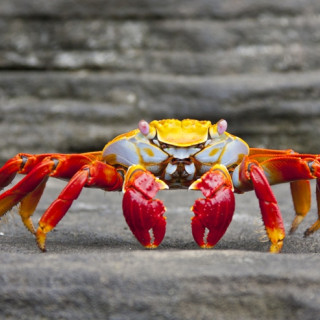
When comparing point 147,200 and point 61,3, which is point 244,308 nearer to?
point 147,200

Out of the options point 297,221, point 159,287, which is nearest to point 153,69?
point 297,221

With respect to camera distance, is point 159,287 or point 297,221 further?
point 297,221

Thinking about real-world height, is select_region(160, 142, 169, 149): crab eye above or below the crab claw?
above

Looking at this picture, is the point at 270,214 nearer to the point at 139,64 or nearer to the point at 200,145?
the point at 200,145

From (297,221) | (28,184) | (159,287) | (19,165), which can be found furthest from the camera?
(297,221)

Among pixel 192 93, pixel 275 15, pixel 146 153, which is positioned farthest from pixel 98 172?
pixel 275 15

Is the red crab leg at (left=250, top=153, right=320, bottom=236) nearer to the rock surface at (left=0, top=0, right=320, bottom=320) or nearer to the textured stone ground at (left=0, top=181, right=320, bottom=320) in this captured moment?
the textured stone ground at (left=0, top=181, right=320, bottom=320)

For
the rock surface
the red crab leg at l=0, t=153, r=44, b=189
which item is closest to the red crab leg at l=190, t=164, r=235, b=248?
the red crab leg at l=0, t=153, r=44, b=189
